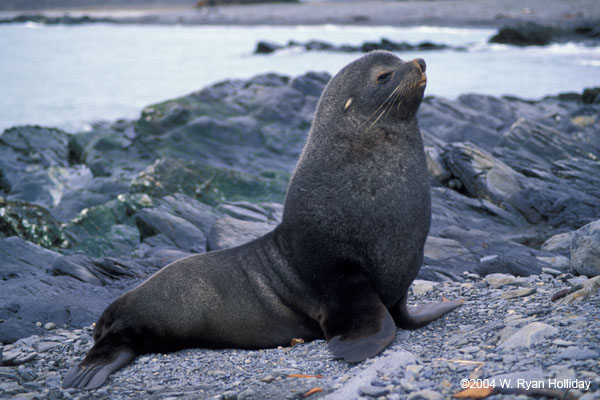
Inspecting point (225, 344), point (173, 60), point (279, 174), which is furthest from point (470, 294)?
point (173, 60)

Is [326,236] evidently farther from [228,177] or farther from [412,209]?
[228,177]

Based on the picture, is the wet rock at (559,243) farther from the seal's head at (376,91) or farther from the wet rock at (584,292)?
the seal's head at (376,91)

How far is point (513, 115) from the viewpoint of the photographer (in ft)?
61.4

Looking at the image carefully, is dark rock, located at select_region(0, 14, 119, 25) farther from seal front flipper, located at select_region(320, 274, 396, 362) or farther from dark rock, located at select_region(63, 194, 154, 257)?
seal front flipper, located at select_region(320, 274, 396, 362)

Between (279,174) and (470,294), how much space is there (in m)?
8.07

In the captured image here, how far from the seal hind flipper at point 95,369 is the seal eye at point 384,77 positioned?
276 centimetres

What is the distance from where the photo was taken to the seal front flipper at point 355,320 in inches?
158

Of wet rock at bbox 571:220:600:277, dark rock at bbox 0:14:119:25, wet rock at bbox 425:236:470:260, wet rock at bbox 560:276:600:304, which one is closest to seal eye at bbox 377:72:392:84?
wet rock at bbox 560:276:600:304

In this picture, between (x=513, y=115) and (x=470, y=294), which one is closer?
(x=470, y=294)

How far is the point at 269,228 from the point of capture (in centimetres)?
813

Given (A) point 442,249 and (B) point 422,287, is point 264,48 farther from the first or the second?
(B) point 422,287

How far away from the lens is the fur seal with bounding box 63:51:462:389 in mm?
4492

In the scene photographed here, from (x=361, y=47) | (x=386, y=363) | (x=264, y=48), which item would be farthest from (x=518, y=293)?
(x=264, y=48)

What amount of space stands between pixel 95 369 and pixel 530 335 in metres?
2.88
